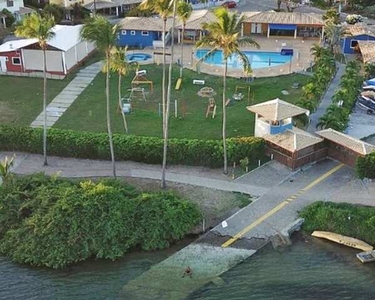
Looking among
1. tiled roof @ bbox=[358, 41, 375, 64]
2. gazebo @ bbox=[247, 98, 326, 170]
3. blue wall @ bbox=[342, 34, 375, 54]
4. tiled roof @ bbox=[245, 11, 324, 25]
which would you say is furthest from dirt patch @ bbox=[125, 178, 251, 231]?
tiled roof @ bbox=[245, 11, 324, 25]

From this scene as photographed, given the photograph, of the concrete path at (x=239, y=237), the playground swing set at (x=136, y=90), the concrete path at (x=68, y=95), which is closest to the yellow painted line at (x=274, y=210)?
the concrete path at (x=239, y=237)

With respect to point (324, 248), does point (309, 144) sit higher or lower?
higher

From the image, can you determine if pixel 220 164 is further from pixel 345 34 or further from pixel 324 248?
pixel 345 34

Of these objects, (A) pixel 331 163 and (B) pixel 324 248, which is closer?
(B) pixel 324 248

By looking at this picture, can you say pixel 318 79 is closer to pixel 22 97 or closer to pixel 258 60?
pixel 258 60

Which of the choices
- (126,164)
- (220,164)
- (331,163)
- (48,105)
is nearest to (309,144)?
(331,163)

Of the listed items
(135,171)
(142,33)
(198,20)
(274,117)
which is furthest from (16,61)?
(274,117)

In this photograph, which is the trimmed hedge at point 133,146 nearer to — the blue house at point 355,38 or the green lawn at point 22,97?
the green lawn at point 22,97

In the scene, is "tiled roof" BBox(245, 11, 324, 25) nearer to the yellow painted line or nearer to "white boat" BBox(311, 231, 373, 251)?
the yellow painted line
